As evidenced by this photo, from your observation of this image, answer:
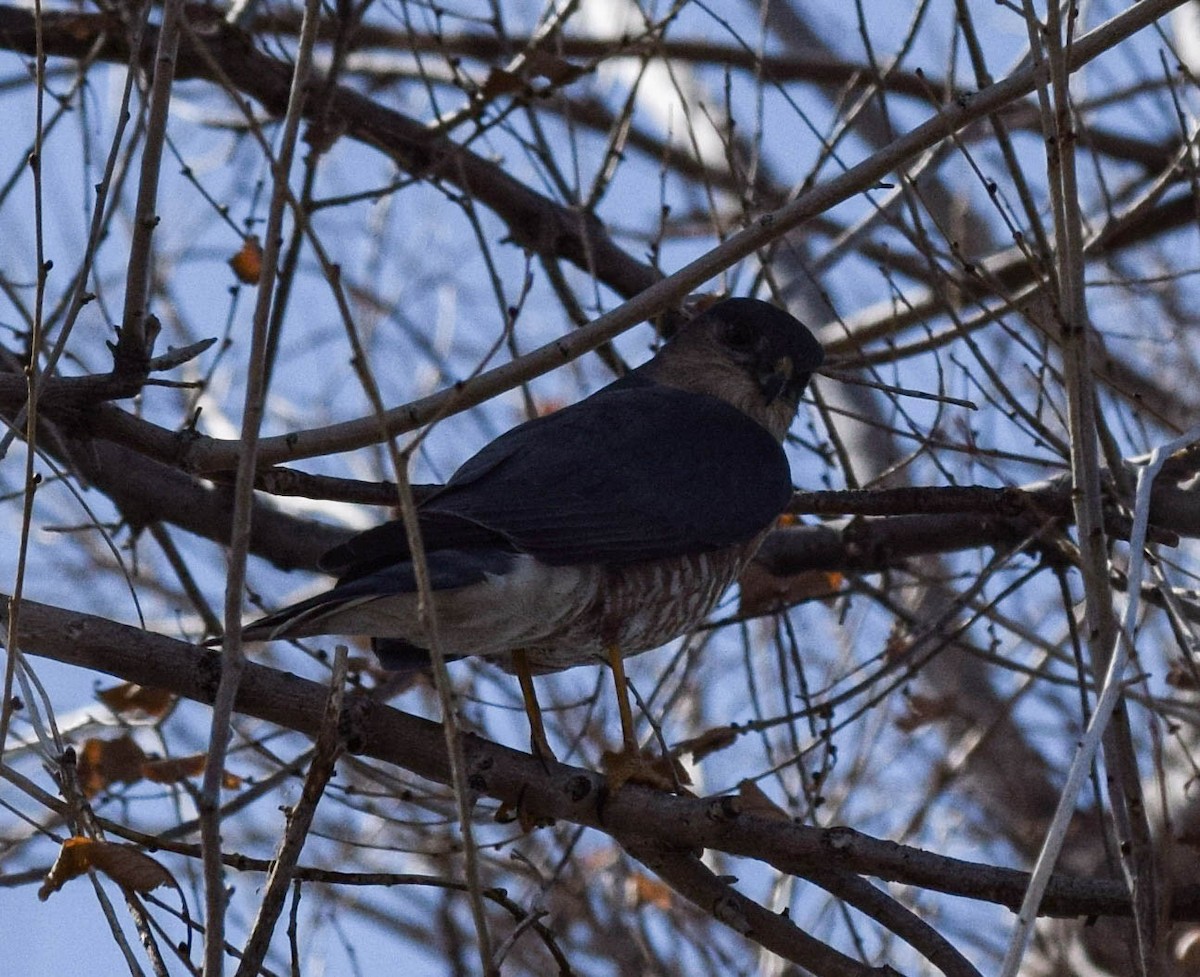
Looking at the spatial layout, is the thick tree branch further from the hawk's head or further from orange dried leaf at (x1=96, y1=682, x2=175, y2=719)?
the hawk's head

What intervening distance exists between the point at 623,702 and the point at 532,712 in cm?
27

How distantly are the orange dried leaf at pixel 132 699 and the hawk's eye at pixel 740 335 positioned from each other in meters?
2.11

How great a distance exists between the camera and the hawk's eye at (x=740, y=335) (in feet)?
17.0

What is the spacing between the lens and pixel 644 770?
4082mm

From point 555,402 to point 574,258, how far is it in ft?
7.58

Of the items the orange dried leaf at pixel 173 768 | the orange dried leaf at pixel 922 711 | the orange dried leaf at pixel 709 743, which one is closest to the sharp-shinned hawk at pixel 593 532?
the orange dried leaf at pixel 709 743

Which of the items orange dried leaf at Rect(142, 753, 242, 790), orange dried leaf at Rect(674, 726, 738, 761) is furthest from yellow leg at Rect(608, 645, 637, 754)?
orange dried leaf at Rect(142, 753, 242, 790)

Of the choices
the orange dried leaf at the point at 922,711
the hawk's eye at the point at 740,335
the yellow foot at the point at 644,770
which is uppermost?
the hawk's eye at the point at 740,335

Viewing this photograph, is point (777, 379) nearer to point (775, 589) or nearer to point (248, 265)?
point (775, 589)

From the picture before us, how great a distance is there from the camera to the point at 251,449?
251 centimetres

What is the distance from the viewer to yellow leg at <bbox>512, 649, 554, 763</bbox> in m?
4.17

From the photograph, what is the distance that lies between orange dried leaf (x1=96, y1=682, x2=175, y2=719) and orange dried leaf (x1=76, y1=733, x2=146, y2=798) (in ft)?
0.48

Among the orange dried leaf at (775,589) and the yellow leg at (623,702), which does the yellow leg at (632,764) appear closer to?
the yellow leg at (623,702)

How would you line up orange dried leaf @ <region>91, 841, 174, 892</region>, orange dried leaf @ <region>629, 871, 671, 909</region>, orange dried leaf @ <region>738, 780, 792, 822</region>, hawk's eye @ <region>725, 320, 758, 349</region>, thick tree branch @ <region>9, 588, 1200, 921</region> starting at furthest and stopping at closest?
orange dried leaf @ <region>629, 871, 671, 909</region>
hawk's eye @ <region>725, 320, 758, 349</region>
orange dried leaf @ <region>738, 780, 792, 822</region>
thick tree branch @ <region>9, 588, 1200, 921</region>
orange dried leaf @ <region>91, 841, 174, 892</region>
